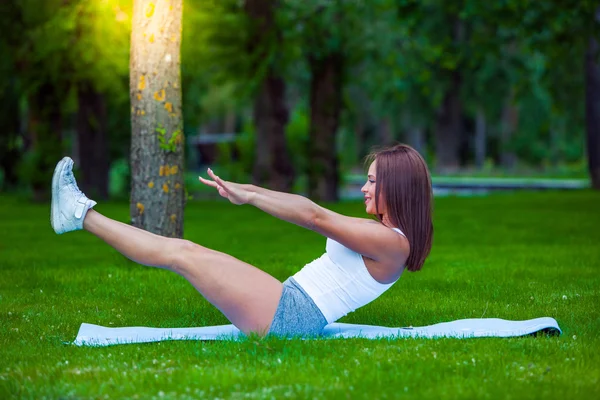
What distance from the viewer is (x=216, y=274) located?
614cm

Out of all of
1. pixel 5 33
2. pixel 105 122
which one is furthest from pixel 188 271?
pixel 105 122

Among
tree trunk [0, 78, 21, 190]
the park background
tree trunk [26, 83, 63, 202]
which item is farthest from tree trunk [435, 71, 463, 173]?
tree trunk [26, 83, 63, 202]

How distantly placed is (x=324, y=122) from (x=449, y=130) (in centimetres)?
2361

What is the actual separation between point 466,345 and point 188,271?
1927mm

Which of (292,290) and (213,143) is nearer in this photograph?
(292,290)

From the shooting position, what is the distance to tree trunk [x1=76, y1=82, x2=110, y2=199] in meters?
25.2

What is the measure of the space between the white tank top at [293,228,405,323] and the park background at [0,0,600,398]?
11.4 inches

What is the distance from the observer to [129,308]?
856cm

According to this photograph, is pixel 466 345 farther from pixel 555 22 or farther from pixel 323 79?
A: pixel 323 79

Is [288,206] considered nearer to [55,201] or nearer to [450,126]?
[55,201]

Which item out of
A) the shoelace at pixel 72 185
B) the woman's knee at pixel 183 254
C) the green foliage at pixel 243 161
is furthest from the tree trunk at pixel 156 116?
the green foliage at pixel 243 161

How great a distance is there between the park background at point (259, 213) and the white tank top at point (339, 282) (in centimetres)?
29

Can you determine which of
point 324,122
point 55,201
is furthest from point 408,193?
point 324,122

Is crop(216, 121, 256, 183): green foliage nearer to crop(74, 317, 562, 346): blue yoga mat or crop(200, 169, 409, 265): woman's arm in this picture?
crop(74, 317, 562, 346): blue yoga mat
